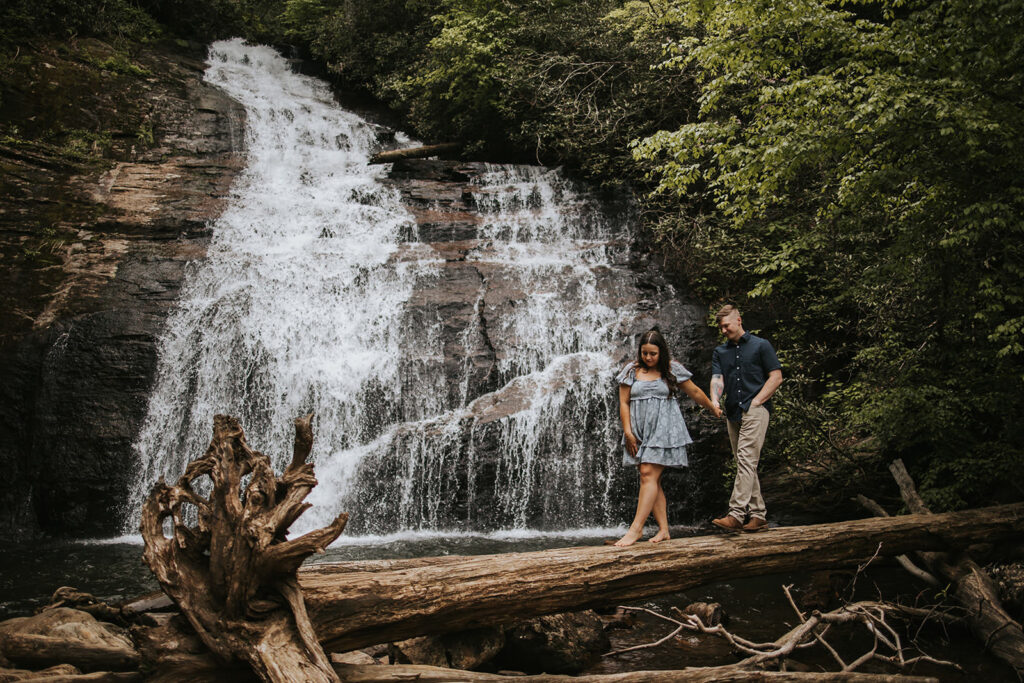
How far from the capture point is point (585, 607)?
14.5 ft

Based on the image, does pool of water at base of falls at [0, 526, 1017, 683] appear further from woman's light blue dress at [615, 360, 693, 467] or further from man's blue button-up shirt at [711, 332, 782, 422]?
man's blue button-up shirt at [711, 332, 782, 422]

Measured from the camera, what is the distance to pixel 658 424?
5195 mm

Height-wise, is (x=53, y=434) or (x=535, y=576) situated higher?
(x=53, y=434)

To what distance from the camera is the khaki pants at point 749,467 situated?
5.29m

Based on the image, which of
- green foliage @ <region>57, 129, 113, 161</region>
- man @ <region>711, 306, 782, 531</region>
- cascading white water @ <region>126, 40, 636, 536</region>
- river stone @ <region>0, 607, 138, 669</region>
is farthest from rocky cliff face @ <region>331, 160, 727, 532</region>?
green foliage @ <region>57, 129, 113, 161</region>

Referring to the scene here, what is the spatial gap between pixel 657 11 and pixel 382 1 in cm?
1053

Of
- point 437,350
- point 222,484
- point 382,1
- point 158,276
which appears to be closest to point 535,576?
point 222,484

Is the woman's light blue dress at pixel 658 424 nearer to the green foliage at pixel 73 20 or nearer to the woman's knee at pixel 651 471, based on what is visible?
the woman's knee at pixel 651 471

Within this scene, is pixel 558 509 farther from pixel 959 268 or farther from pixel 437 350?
pixel 959 268

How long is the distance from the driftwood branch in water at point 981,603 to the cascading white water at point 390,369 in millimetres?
4668

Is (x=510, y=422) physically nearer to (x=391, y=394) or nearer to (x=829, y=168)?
(x=391, y=394)

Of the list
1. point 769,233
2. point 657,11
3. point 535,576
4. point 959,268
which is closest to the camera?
point 535,576

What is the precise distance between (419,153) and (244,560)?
617 inches

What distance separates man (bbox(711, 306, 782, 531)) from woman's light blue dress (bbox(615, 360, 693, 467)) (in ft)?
1.24
